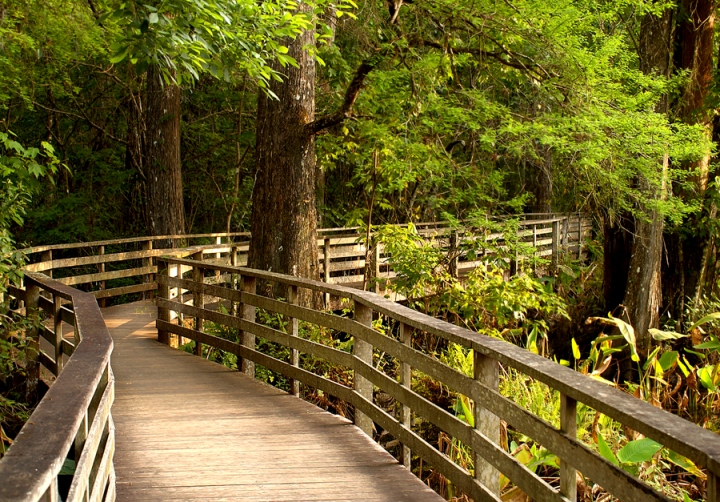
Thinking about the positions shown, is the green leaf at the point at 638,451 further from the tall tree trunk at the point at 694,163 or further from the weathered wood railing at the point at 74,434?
the tall tree trunk at the point at 694,163

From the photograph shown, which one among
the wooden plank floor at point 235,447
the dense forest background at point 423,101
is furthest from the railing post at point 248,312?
the dense forest background at point 423,101

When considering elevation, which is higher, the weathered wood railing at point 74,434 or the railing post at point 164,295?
the weathered wood railing at point 74,434

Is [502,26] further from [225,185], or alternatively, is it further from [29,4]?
[225,185]

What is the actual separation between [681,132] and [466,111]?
3.39 meters

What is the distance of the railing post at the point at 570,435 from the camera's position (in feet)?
10.7

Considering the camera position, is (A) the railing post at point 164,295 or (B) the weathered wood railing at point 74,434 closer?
(B) the weathered wood railing at point 74,434

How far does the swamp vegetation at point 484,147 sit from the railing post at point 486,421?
1.54 meters

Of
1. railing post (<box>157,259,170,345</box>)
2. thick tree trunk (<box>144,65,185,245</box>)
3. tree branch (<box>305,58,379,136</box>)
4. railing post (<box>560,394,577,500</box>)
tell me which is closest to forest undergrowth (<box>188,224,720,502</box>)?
railing post (<box>157,259,170,345</box>)

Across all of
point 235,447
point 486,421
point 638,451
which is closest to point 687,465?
point 638,451

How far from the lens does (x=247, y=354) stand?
26.2 feet

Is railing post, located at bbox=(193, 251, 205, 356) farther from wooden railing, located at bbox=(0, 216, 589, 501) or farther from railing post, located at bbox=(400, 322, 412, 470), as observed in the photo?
railing post, located at bbox=(400, 322, 412, 470)

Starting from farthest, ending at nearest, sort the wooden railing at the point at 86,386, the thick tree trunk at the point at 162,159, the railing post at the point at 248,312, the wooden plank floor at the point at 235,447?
the thick tree trunk at the point at 162,159, the railing post at the point at 248,312, the wooden plank floor at the point at 235,447, the wooden railing at the point at 86,386

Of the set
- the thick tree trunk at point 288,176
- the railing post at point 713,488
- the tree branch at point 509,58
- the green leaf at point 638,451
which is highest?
the tree branch at point 509,58

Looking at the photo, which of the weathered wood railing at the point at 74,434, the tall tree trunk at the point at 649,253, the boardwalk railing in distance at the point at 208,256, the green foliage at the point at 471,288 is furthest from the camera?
the boardwalk railing in distance at the point at 208,256
